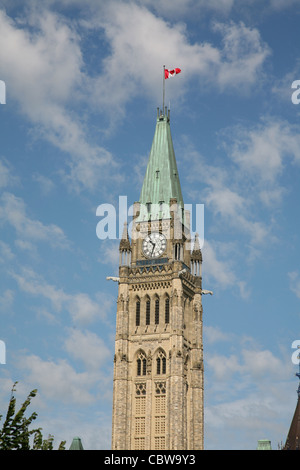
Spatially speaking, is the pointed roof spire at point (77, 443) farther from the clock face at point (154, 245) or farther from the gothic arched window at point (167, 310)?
the clock face at point (154, 245)

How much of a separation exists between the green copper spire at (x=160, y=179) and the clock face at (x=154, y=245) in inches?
103

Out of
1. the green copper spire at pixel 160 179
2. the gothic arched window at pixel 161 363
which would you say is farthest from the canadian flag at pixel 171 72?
the gothic arched window at pixel 161 363

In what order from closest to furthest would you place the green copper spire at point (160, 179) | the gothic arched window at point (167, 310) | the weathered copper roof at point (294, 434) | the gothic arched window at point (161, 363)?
1. the weathered copper roof at point (294, 434)
2. the gothic arched window at point (161, 363)
3. the gothic arched window at point (167, 310)
4. the green copper spire at point (160, 179)

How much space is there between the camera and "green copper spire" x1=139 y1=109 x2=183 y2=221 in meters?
126

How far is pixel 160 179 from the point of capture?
419ft

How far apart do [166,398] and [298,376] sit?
54.6 feet

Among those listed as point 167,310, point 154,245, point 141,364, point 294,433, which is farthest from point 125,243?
point 294,433

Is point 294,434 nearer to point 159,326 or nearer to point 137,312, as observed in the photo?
point 159,326

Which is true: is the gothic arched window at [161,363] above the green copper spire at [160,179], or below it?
below

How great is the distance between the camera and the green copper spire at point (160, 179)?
12581 centimetres

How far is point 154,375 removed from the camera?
116188mm

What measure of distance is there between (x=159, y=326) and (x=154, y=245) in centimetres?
1185
